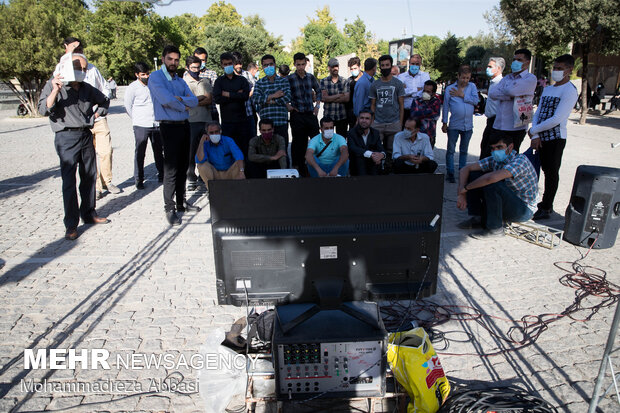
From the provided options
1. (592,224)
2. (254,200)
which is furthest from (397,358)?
(592,224)

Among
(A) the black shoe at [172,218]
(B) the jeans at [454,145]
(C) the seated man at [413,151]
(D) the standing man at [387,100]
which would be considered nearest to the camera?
(A) the black shoe at [172,218]

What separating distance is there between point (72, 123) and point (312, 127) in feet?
14.1

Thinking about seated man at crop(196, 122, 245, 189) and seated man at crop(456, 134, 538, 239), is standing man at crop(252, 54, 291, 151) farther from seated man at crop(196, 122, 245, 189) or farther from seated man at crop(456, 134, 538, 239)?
seated man at crop(456, 134, 538, 239)

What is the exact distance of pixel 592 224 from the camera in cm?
548

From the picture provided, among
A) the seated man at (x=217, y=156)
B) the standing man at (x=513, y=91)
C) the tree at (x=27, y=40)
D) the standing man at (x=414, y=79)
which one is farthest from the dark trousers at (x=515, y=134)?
the tree at (x=27, y=40)

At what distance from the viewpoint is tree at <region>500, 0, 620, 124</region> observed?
1498 cm

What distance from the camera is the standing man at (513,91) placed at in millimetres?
6727

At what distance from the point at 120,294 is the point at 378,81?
5.79 m

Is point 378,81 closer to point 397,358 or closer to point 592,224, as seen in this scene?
point 592,224

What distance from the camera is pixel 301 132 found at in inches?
340

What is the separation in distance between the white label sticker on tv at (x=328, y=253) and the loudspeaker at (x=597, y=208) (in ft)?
15.6

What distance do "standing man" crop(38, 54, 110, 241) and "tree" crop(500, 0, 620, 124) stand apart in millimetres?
16542

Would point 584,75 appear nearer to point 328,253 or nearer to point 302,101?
→ point 302,101

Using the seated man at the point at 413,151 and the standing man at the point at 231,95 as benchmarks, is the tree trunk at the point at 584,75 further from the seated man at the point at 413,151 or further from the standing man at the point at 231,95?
the standing man at the point at 231,95
